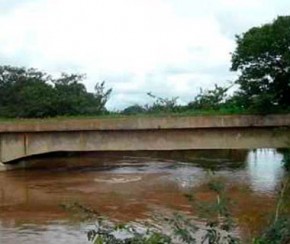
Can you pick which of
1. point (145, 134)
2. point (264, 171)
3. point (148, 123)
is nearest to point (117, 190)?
point (148, 123)

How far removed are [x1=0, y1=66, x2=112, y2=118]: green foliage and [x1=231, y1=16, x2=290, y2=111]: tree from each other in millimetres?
19672

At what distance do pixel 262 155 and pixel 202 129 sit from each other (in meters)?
17.0

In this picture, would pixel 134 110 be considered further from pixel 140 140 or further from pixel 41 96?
pixel 140 140

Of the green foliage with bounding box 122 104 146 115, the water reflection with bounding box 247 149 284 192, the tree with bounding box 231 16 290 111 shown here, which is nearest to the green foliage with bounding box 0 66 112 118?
the green foliage with bounding box 122 104 146 115

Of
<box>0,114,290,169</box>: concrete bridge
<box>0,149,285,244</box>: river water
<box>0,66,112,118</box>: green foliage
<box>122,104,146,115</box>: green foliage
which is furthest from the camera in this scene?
<box>0,66,112,118</box>: green foliage

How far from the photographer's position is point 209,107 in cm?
3031

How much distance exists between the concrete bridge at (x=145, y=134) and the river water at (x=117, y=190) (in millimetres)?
1280

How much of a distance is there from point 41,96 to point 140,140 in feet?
62.0

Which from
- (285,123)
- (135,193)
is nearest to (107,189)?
(135,193)

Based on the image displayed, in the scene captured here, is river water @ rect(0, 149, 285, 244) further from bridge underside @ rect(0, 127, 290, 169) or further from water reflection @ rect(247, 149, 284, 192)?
bridge underside @ rect(0, 127, 290, 169)

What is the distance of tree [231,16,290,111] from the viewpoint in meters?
23.8

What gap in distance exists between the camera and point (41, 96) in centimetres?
4297

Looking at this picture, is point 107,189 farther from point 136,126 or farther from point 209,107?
point 209,107

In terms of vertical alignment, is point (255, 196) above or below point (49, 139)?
below
